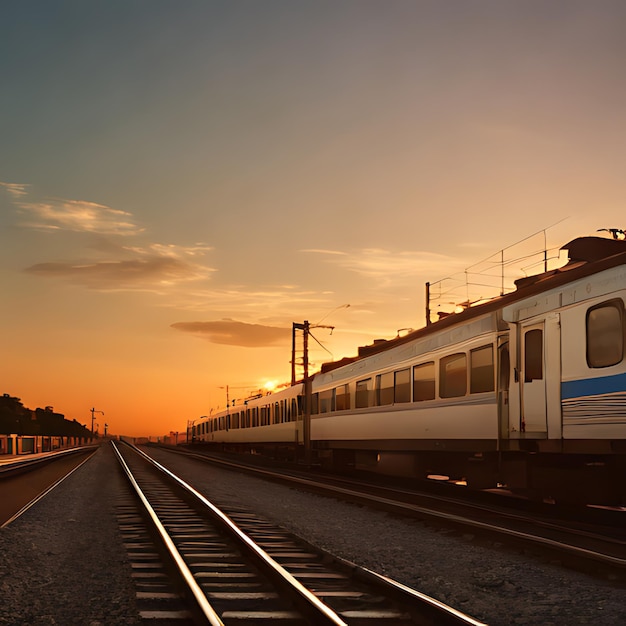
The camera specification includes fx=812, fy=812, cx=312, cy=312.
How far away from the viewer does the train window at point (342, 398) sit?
84.7 feet

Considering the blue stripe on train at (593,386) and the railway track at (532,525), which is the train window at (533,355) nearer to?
the blue stripe on train at (593,386)

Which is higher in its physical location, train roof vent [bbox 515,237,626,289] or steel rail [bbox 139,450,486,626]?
train roof vent [bbox 515,237,626,289]

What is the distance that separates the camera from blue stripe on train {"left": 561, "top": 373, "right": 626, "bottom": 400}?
434 inches

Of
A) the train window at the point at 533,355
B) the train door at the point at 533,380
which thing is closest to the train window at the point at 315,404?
the train door at the point at 533,380

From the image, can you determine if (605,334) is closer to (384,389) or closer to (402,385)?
(402,385)

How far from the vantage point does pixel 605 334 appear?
37.6 ft

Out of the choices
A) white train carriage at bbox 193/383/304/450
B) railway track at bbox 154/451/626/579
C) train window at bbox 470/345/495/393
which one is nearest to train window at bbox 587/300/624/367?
railway track at bbox 154/451/626/579

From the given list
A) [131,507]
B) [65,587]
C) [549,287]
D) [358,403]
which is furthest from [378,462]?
[65,587]

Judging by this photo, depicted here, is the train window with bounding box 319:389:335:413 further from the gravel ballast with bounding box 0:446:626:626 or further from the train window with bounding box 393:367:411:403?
the gravel ballast with bounding box 0:446:626:626

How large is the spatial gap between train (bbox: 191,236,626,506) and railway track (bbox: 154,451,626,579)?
539 millimetres

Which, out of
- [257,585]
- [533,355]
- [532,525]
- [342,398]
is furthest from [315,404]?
[257,585]

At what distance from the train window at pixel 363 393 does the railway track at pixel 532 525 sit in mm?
4341

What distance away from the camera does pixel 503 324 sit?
574 inches

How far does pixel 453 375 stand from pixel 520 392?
333 centimetres
